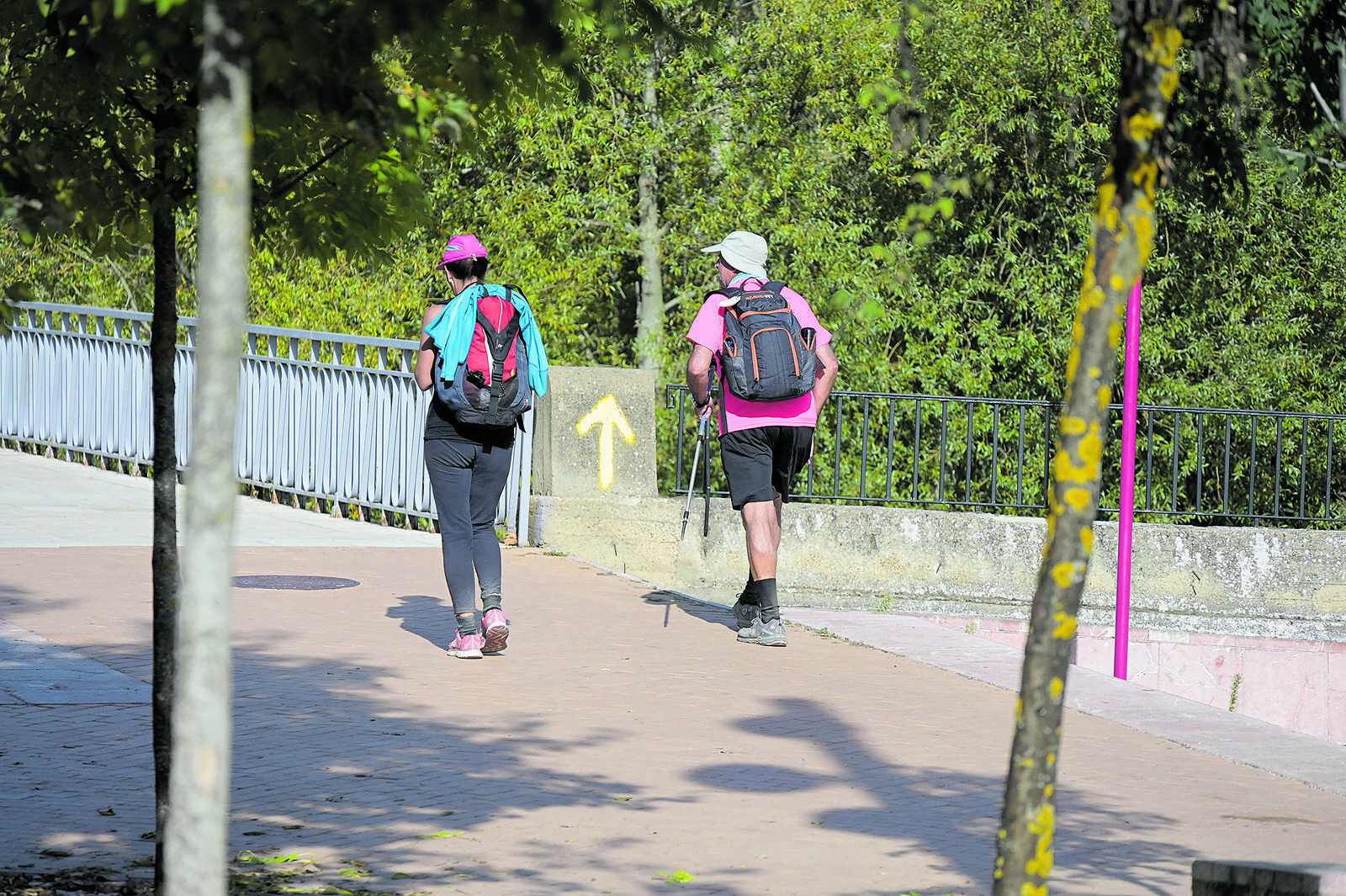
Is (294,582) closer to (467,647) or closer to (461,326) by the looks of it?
(467,647)

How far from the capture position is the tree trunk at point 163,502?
392 centimetres

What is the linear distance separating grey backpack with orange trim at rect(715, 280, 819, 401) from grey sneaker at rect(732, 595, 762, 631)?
103cm

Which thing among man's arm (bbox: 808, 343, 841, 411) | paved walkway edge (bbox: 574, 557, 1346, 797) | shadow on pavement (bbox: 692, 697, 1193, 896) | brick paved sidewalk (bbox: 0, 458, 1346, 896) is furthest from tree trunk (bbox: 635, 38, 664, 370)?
shadow on pavement (bbox: 692, 697, 1193, 896)

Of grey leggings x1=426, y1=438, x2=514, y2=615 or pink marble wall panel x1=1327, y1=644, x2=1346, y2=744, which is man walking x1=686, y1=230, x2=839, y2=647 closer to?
grey leggings x1=426, y1=438, x2=514, y2=615

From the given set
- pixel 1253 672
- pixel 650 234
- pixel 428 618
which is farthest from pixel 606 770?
pixel 650 234

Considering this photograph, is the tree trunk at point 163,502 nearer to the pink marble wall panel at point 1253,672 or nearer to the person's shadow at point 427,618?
the person's shadow at point 427,618

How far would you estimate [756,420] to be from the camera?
8.15 m

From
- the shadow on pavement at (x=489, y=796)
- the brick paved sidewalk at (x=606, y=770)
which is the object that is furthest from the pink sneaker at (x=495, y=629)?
the shadow on pavement at (x=489, y=796)

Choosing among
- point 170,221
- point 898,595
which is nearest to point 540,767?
point 170,221

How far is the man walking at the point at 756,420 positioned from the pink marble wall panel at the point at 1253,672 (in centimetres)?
260

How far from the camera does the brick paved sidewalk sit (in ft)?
15.0

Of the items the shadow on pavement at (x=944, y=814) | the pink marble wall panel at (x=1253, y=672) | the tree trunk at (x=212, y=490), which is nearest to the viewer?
the tree trunk at (x=212, y=490)

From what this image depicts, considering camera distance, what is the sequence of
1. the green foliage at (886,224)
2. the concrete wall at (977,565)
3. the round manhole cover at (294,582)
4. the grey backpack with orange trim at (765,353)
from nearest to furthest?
the grey backpack with orange trim at (765,353), the round manhole cover at (294,582), the concrete wall at (977,565), the green foliage at (886,224)

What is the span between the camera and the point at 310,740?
5.82 metres
